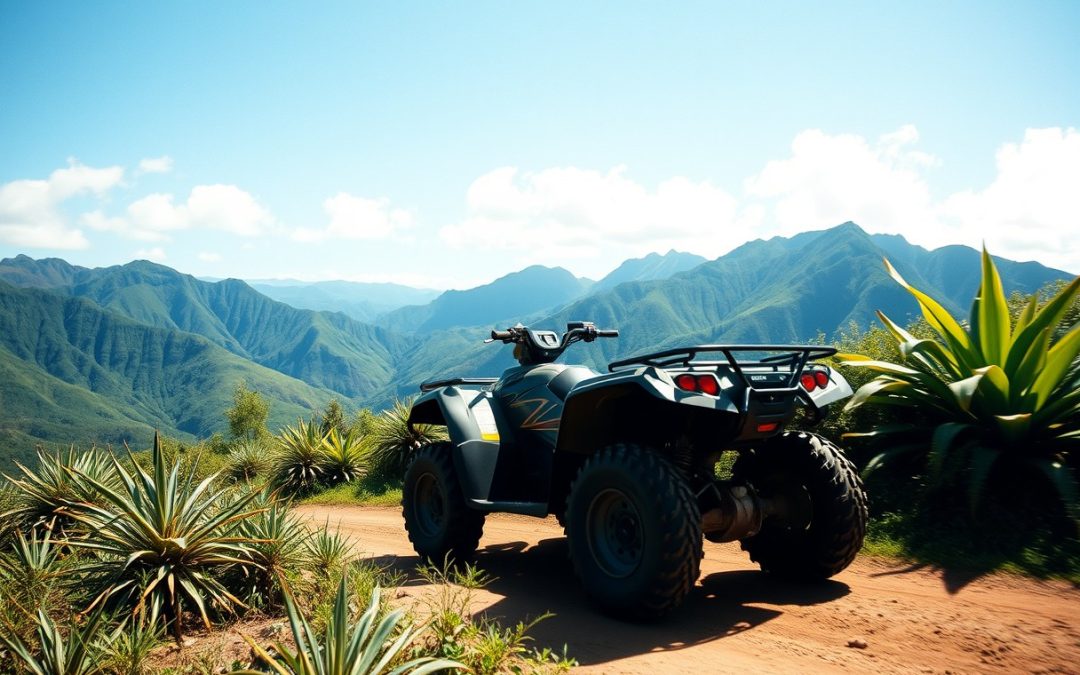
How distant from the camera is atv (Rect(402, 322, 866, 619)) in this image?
420cm

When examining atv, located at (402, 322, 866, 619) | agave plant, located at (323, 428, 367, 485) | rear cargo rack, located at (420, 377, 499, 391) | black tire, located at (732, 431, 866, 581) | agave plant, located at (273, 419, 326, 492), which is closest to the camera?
atv, located at (402, 322, 866, 619)

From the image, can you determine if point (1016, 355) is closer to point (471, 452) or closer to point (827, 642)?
point (827, 642)

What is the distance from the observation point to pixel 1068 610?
4.50 m

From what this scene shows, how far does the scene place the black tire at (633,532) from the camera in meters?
4.09

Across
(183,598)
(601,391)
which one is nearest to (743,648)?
(601,391)

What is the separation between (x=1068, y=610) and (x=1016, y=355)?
2658mm

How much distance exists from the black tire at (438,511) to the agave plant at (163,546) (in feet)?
5.89

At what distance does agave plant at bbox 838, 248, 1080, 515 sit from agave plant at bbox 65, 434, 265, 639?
5.22 m

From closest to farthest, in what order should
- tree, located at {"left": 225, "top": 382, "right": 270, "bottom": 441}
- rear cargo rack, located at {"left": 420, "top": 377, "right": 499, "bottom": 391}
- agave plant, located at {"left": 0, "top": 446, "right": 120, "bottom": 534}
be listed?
agave plant, located at {"left": 0, "top": 446, "right": 120, "bottom": 534} < rear cargo rack, located at {"left": 420, "top": 377, "right": 499, "bottom": 391} < tree, located at {"left": 225, "top": 382, "right": 270, "bottom": 441}

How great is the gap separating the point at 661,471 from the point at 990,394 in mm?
3921

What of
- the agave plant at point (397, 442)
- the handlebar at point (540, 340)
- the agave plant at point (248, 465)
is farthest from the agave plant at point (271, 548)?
the agave plant at point (248, 465)

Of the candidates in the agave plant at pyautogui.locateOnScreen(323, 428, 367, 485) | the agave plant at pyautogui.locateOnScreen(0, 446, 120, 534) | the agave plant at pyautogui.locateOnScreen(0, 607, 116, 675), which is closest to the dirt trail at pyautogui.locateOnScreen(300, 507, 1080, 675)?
the agave plant at pyautogui.locateOnScreen(0, 607, 116, 675)

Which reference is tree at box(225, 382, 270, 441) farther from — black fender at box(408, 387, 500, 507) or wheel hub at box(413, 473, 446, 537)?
black fender at box(408, 387, 500, 507)

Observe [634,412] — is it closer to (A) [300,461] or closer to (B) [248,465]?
(A) [300,461]
